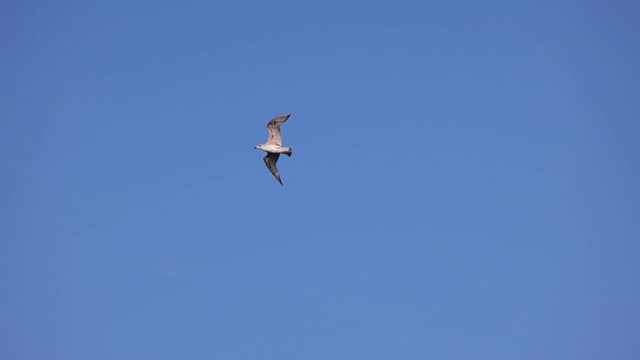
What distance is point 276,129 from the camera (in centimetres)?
9819

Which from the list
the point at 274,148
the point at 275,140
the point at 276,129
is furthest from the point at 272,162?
the point at 276,129

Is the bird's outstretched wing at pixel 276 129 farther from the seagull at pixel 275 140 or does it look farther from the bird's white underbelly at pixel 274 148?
the bird's white underbelly at pixel 274 148

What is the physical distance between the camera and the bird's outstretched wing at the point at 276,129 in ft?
321

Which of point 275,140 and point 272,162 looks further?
point 272,162

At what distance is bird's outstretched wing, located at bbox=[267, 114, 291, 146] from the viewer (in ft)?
321

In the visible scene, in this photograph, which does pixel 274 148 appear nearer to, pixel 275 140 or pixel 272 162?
pixel 275 140

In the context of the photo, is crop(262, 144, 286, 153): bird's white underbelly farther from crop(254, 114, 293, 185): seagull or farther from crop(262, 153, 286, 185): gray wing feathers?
crop(262, 153, 286, 185): gray wing feathers

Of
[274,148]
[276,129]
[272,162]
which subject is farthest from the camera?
[272,162]

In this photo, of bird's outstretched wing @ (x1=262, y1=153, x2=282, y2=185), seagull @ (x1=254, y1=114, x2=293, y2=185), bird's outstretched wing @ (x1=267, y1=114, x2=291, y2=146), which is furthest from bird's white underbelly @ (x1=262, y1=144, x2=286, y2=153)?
bird's outstretched wing @ (x1=262, y1=153, x2=282, y2=185)

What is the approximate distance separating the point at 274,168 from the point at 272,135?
3.58m

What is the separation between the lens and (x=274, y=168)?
331ft

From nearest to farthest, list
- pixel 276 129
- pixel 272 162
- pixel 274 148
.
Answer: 1. pixel 276 129
2. pixel 274 148
3. pixel 272 162

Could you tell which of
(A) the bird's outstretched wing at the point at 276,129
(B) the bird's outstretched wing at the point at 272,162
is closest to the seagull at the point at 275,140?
(A) the bird's outstretched wing at the point at 276,129

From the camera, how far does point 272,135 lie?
98.4m
